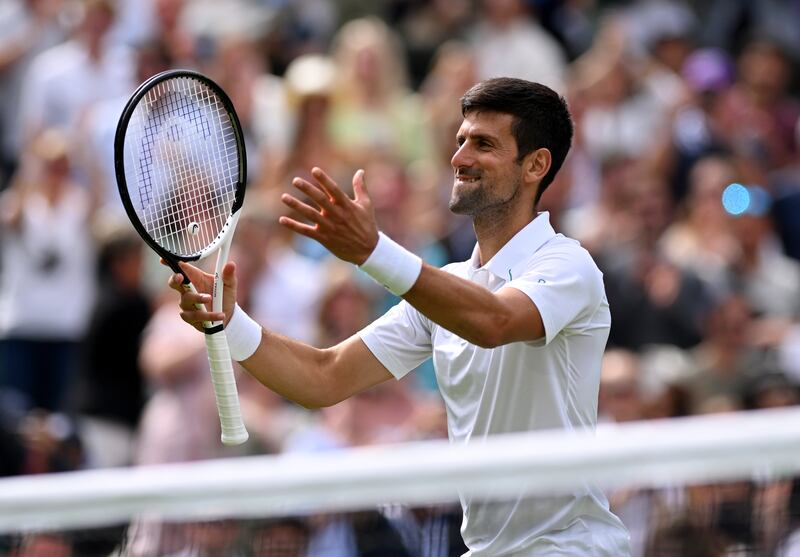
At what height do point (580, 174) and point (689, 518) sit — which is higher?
point (580, 174)

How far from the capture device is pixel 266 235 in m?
9.09

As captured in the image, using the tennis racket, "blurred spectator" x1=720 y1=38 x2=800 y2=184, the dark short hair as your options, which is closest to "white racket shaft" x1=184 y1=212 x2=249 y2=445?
the tennis racket

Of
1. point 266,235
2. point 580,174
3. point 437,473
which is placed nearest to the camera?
point 437,473

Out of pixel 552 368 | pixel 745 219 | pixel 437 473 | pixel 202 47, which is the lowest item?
pixel 437 473

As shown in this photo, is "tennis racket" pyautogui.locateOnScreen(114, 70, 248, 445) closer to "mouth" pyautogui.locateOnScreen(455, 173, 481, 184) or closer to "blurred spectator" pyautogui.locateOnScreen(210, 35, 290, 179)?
"mouth" pyautogui.locateOnScreen(455, 173, 481, 184)

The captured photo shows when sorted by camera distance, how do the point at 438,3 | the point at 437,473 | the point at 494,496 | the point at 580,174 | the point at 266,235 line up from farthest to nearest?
1. the point at 438,3
2. the point at 580,174
3. the point at 266,235
4. the point at 494,496
5. the point at 437,473

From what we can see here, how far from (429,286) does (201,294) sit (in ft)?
2.43

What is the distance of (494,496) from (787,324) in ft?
16.3

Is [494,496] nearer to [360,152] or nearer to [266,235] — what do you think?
[266,235]

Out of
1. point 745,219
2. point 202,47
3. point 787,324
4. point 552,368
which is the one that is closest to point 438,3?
point 202,47

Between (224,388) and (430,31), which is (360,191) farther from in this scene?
(430,31)

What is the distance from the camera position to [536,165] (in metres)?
4.86

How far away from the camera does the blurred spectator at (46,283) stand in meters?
9.37

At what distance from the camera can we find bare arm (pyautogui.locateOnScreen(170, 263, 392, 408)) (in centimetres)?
495
